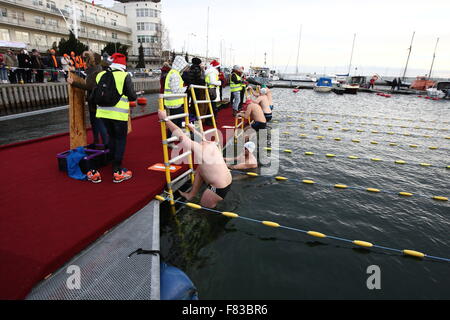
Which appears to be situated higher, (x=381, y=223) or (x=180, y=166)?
(x=180, y=166)

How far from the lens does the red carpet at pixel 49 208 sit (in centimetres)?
258

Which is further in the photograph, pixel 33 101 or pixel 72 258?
pixel 33 101

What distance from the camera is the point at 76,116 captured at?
5539mm

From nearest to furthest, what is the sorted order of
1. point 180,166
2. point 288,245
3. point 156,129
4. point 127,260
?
point 127,260
point 288,245
point 180,166
point 156,129

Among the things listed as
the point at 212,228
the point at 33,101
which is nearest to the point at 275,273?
the point at 212,228

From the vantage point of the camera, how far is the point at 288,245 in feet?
13.3

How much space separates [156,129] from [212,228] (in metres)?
Result: 5.48

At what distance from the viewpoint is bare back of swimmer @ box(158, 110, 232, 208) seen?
4.07 m

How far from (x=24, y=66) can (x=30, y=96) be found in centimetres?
204

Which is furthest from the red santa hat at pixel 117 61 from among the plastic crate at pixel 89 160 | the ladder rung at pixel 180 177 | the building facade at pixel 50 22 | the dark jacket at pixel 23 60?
the building facade at pixel 50 22

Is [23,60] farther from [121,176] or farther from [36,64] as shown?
[121,176]

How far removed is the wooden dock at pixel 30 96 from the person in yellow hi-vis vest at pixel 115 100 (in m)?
14.0

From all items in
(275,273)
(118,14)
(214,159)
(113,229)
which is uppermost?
(118,14)

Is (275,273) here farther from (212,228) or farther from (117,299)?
(117,299)
